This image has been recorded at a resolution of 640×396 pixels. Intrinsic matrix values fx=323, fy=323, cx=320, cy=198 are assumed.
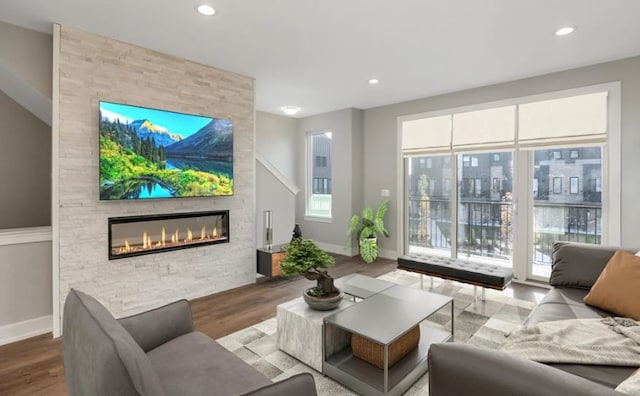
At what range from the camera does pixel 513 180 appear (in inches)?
176

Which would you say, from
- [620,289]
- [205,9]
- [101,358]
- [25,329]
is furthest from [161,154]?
[620,289]

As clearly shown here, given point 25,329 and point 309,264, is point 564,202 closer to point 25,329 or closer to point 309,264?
point 309,264

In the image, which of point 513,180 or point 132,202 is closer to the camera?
point 132,202

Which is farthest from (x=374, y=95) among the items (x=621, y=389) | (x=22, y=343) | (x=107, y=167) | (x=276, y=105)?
(x=22, y=343)

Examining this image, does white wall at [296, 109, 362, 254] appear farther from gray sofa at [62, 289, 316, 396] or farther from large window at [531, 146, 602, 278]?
gray sofa at [62, 289, 316, 396]

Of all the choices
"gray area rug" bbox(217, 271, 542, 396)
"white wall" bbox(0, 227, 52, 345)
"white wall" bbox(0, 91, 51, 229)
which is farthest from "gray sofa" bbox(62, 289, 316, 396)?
"white wall" bbox(0, 91, 51, 229)

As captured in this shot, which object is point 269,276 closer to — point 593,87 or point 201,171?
point 201,171

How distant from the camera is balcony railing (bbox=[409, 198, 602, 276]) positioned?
409cm

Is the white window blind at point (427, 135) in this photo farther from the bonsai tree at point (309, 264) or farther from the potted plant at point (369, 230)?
the bonsai tree at point (309, 264)

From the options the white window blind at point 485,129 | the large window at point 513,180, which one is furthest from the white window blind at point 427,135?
the white window blind at point 485,129

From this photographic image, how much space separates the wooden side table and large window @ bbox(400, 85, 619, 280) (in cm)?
248

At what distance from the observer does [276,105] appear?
5.81 metres

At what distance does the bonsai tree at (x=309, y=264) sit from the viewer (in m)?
2.38

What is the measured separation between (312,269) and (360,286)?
761 mm
